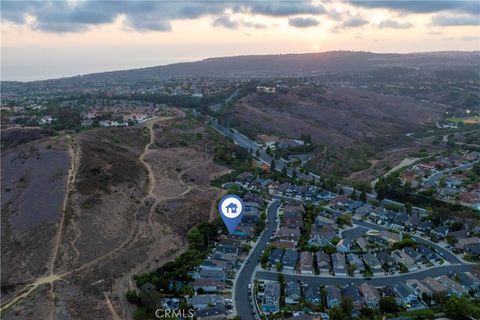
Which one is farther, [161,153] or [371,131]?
[371,131]

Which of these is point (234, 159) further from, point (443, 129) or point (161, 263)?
point (443, 129)

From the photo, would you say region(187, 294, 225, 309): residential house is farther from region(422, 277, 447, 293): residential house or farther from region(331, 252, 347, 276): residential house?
region(422, 277, 447, 293): residential house

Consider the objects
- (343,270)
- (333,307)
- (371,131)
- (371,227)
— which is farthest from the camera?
→ (371,131)

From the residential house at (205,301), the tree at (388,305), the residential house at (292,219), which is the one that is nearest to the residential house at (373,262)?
the tree at (388,305)

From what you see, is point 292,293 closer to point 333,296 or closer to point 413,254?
point 333,296

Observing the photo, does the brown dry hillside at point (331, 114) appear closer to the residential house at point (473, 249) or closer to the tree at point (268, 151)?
the tree at point (268, 151)

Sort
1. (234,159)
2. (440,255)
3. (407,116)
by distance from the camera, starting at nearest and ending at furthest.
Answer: (440,255), (234,159), (407,116)

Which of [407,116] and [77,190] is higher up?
[77,190]

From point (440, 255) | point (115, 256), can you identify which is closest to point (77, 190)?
point (115, 256)
